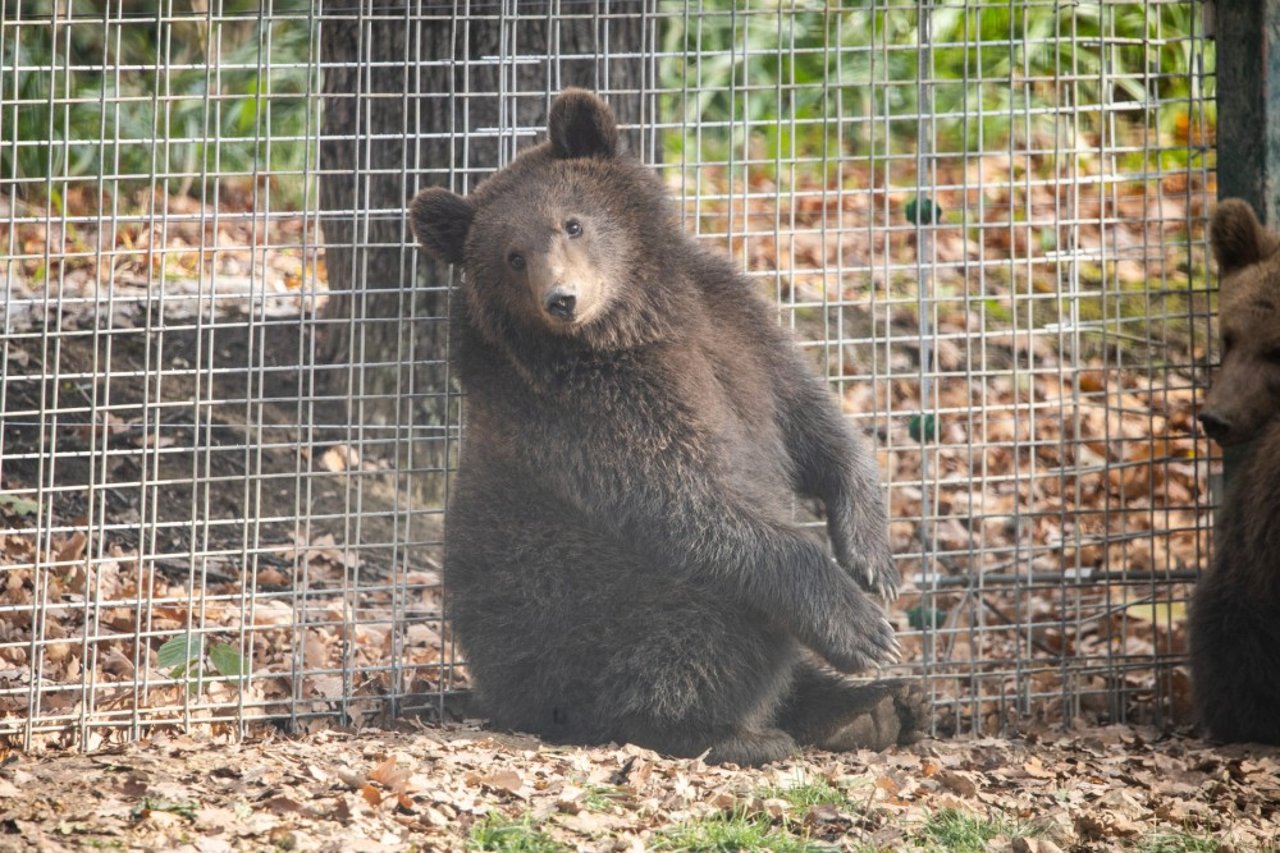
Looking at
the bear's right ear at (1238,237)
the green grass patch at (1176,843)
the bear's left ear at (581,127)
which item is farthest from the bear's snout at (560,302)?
the bear's right ear at (1238,237)

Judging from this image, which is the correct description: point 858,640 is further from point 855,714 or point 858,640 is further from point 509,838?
point 509,838

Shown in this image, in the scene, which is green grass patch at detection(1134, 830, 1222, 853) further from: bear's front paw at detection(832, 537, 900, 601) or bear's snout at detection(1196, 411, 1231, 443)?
bear's snout at detection(1196, 411, 1231, 443)

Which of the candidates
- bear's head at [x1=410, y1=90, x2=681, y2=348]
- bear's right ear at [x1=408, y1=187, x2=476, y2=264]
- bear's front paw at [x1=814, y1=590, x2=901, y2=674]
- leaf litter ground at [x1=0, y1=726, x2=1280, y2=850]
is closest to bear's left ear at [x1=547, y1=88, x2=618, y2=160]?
bear's head at [x1=410, y1=90, x2=681, y2=348]

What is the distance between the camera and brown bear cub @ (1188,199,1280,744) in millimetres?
6117

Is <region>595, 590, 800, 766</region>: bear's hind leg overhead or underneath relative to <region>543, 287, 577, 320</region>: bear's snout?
underneath

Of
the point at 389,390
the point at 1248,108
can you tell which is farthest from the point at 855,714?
the point at 1248,108

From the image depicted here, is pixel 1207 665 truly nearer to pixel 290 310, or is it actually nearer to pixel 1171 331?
pixel 1171 331

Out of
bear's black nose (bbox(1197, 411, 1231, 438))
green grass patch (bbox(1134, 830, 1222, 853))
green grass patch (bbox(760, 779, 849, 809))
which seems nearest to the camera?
green grass patch (bbox(1134, 830, 1222, 853))

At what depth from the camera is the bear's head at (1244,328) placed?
614 cm

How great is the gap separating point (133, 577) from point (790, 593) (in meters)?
3.18

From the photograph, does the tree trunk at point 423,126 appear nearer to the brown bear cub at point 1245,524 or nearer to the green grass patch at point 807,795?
the green grass patch at point 807,795

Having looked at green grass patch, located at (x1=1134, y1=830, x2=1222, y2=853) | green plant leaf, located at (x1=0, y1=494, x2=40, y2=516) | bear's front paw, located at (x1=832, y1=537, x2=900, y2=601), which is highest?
green plant leaf, located at (x1=0, y1=494, x2=40, y2=516)

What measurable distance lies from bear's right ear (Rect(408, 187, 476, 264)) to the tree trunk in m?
0.29


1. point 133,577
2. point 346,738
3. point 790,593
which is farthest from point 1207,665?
point 133,577
